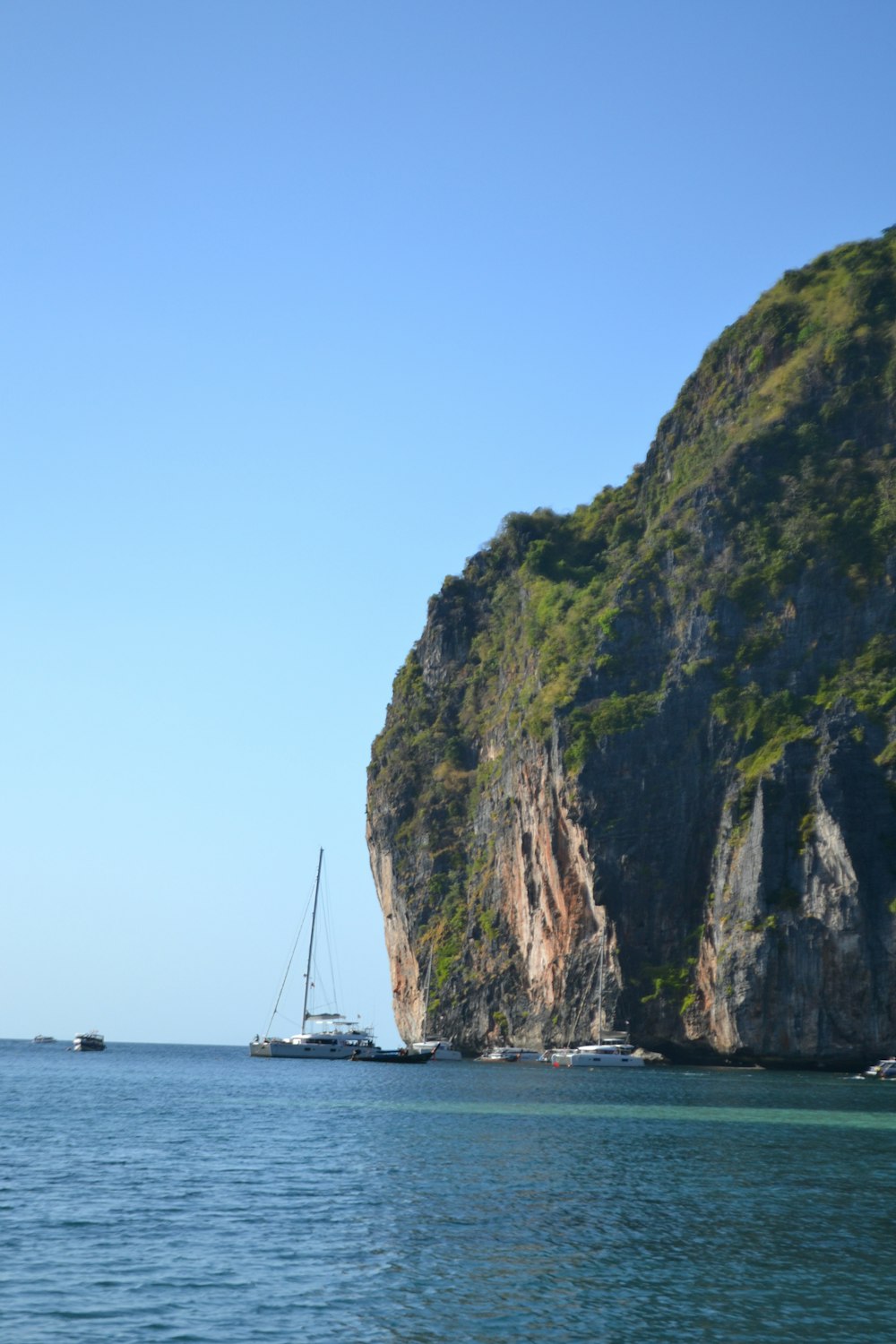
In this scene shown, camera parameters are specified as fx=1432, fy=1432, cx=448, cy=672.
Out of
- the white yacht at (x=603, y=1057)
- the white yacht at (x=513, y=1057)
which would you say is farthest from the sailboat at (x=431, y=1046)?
the white yacht at (x=603, y=1057)

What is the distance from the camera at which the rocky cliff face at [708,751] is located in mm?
88625

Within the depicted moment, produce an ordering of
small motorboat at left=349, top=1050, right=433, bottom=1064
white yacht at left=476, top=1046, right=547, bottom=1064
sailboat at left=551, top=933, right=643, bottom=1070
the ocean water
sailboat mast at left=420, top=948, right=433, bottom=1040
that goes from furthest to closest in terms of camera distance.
Answer: sailboat mast at left=420, top=948, right=433, bottom=1040
small motorboat at left=349, top=1050, right=433, bottom=1064
white yacht at left=476, top=1046, right=547, bottom=1064
sailboat at left=551, top=933, right=643, bottom=1070
the ocean water

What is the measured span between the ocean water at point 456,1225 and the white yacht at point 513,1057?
43880 mm

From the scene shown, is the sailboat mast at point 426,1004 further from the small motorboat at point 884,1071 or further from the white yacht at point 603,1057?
the small motorboat at point 884,1071

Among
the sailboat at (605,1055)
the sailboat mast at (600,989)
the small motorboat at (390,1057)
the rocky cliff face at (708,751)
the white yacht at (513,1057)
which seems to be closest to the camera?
the rocky cliff face at (708,751)

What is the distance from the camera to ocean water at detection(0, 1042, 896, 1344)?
22.1 m

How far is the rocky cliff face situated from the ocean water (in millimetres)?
27936

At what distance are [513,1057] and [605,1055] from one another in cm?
1525

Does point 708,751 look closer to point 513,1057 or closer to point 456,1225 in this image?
point 513,1057

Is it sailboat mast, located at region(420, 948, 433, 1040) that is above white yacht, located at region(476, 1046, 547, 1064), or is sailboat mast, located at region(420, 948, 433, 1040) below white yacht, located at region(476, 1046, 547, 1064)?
above

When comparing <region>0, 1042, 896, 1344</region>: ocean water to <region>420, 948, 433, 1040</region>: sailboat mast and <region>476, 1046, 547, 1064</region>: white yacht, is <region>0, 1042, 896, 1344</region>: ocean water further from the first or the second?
<region>420, 948, 433, 1040</region>: sailboat mast

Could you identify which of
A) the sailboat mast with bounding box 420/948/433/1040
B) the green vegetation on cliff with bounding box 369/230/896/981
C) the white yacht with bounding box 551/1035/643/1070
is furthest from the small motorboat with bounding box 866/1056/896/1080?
the sailboat mast with bounding box 420/948/433/1040

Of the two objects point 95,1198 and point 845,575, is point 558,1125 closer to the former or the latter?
point 95,1198

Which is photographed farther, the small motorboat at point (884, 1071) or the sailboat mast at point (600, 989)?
the sailboat mast at point (600, 989)
